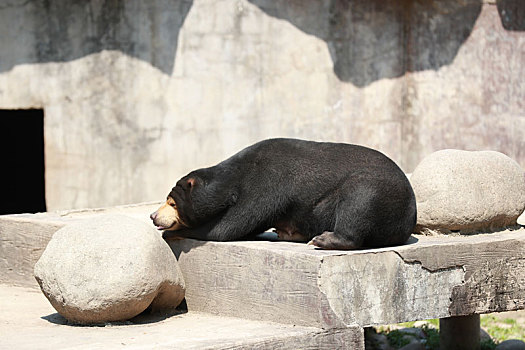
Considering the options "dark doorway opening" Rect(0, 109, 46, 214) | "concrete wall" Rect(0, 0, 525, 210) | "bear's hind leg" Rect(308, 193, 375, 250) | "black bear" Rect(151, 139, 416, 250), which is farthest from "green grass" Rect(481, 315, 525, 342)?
"dark doorway opening" Rect(0, 109, 46, 214)

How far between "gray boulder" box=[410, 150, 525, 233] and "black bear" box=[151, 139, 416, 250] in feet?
2.07

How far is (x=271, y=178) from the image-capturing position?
18.6 feet

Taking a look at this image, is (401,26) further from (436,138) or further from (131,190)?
(131,190)

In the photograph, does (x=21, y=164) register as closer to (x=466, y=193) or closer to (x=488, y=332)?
(x=488, y=332)

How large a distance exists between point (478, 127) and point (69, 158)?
499 cm

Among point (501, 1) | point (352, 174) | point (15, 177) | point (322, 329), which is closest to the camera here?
point (322, 329)

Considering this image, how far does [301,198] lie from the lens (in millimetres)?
5609

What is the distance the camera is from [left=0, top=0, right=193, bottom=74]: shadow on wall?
1124 centimetres

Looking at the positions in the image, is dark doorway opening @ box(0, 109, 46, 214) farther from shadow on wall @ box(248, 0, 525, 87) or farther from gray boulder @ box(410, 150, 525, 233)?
gray boulder @ box(410, 150, 525, 233)

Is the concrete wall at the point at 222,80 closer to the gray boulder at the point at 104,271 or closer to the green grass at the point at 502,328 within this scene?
the green grass at the point at 502,328

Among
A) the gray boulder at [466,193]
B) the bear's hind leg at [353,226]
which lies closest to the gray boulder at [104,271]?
the bear's hind leg at [353,226]

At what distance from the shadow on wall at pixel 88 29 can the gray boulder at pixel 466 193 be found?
217 inches

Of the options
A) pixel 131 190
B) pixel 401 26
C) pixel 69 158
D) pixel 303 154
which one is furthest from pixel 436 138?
pixel 303 154

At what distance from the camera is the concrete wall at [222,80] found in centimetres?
1117
